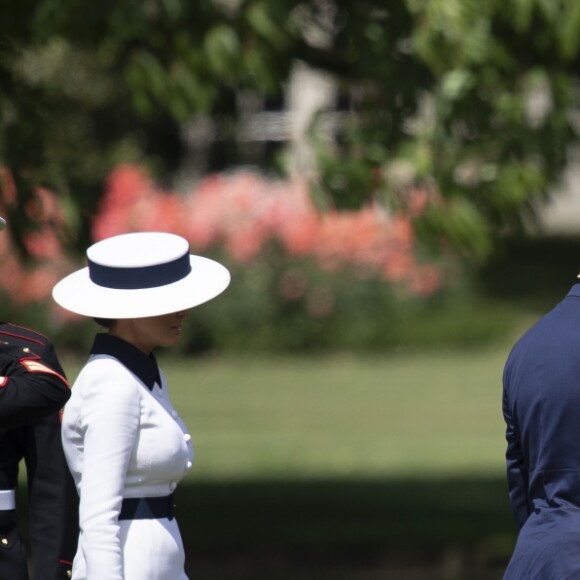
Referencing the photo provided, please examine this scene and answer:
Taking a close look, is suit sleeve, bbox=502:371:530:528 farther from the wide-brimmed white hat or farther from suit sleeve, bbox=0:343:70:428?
suit sleeve, bbox=0:343:70:428

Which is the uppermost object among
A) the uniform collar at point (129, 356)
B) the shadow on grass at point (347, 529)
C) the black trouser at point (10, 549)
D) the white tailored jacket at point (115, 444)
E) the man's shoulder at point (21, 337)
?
the man's shoulder at point (21, 337)

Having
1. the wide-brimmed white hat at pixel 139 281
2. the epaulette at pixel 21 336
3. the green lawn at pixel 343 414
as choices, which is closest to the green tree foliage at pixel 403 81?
the wide-brimmed white hat at pixel 139 281

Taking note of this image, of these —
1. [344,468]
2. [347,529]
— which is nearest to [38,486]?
[347,529]

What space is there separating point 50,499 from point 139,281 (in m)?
0.58

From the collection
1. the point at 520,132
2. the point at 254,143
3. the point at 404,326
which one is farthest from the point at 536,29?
the point at 254,143

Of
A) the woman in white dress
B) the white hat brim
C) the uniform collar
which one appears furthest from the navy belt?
the white hat brim

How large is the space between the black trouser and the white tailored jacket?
0.21 metres

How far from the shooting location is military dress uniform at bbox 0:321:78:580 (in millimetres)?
3879

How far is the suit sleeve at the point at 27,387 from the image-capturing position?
3727mm

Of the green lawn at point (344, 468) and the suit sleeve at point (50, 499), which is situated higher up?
the suit sleeve at point (50, 499)

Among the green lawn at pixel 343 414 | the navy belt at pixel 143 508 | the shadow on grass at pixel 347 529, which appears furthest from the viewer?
the green lawn at pixel 343 414

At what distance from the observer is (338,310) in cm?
2127

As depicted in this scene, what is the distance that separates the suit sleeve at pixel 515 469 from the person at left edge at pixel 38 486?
3.49 ft

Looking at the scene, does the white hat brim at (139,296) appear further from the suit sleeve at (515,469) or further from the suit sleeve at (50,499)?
the suit sleeve at (515,469)
